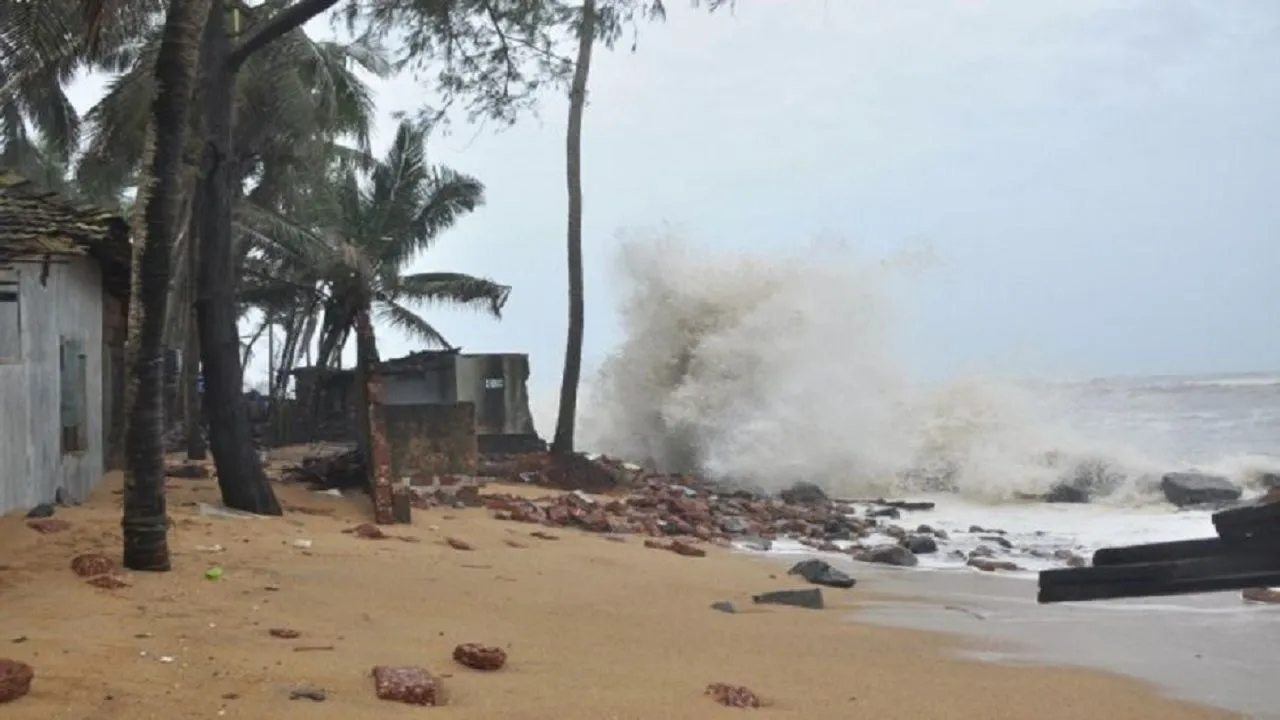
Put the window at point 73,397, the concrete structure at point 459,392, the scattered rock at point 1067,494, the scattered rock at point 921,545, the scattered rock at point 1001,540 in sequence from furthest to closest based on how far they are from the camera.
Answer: the concrete structure at point 459,392
the scattered rock at point 1067,494
the scattered rock at point 1001,540
the scattered rock at point 921,545
the window at point 73,397

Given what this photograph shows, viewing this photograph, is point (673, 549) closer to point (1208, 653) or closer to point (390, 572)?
point (390, 572)

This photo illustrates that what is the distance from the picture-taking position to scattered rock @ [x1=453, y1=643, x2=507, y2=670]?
550 cm

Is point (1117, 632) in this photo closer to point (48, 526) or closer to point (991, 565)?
point (991, 565)

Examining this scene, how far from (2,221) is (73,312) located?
178 inches

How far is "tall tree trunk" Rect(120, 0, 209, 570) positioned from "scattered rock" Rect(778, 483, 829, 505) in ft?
41.6

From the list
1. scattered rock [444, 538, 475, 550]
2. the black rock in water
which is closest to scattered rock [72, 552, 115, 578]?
scattered rock [444, 538, 475, 550]

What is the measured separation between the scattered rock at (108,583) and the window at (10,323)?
2.95 m

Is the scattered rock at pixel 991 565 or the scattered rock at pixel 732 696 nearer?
the scattered rock at pixel 732 696

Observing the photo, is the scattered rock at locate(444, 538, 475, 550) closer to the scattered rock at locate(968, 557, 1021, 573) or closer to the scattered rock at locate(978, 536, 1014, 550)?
the scattered rock at locate(968, 557, 1021, 573)

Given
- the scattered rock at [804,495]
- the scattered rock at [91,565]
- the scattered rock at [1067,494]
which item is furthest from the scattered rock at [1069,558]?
the scattered rock at [91,565]

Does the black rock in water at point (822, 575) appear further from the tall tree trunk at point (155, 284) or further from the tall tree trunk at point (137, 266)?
the tall tree trunk at point (137, 266)

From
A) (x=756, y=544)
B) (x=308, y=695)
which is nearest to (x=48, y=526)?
(x=308, y=695)

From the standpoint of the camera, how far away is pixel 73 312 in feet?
37.0

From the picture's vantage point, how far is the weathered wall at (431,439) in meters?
15.7
